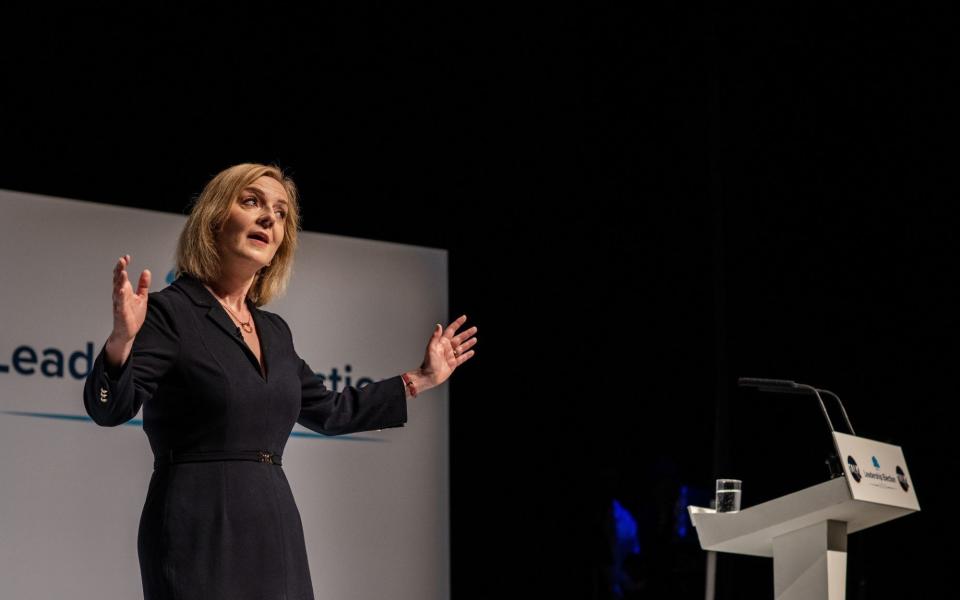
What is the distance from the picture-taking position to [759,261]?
5.21 m

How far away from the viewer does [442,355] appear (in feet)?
8.77

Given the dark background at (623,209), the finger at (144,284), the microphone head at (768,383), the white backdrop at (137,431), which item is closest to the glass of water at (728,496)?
the microphone head at (768,383)

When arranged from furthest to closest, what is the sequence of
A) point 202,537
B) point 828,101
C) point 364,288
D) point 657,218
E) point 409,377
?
point 657,218 < point 828,101 < point 364,288 < point 409,377 < point 202,537

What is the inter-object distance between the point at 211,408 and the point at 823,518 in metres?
1.53

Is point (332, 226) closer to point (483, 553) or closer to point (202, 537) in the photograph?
point (483, 553)

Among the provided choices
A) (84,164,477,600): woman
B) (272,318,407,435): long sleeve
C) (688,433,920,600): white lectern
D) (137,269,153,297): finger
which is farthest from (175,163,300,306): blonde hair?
(688,433,920,600): white lectern

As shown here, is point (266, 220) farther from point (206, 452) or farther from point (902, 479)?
point (902, 479)

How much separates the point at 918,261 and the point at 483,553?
2.28m

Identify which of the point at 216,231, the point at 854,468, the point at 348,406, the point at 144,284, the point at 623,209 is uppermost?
the point at 623,209

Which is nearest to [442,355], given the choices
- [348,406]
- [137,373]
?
[348,406]

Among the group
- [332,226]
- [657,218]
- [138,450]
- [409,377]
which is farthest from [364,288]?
[409,377]

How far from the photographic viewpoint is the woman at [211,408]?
6.59 feet

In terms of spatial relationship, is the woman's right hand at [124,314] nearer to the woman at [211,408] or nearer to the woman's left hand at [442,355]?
the woman at [211,408]

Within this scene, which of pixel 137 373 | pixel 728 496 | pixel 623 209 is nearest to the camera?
pixel 137 373
